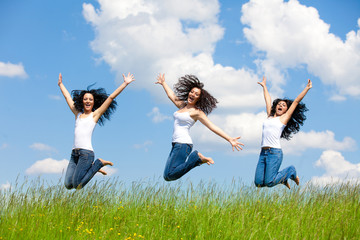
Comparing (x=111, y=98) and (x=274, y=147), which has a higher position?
(x=111, y=98)

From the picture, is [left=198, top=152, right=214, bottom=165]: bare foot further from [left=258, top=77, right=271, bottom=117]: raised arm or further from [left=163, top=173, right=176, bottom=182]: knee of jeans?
[left=258, top=77, right=271, bottom=117]: raised arm

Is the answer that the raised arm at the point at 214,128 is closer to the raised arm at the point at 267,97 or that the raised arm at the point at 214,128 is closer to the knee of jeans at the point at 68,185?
the raised arm at the point at 267,97

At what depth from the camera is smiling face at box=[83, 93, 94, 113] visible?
9148 mm

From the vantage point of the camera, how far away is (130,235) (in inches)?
238

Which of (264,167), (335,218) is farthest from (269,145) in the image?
(335,218)

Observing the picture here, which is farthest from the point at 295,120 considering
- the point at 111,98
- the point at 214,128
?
the point at 111,98

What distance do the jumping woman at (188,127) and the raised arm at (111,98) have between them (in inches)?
42.3

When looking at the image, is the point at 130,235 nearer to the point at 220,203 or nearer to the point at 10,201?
the point at 220,203

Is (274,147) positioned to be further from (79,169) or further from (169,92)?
(79,169)

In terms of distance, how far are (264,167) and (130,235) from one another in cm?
388

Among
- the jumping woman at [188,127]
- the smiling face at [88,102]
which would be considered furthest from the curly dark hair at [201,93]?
the smiling face at [88,102]

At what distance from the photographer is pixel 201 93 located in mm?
9000

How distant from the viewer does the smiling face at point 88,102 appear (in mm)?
9148

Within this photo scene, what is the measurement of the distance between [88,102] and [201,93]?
2.58 m
